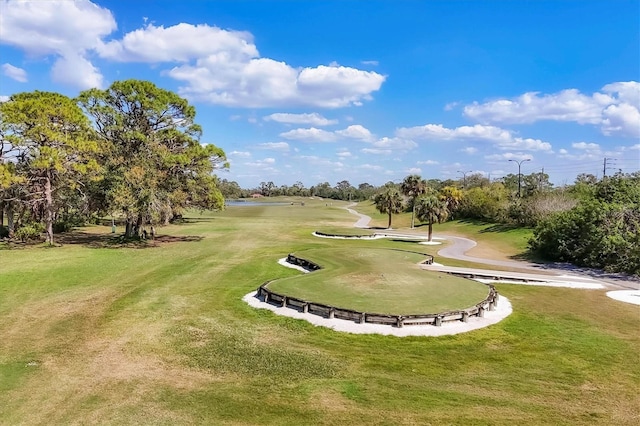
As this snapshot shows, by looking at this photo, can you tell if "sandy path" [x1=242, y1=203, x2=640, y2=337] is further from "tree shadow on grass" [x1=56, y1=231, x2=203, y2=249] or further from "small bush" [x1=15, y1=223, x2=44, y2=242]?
"small bush" [x1=15, y1=223, x2=44, y2=242]

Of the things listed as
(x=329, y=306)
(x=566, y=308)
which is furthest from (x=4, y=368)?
(x=566, y=308)

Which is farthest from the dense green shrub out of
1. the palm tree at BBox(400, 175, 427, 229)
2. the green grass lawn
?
the palm tree at BBox(400, 175, 427, 229)

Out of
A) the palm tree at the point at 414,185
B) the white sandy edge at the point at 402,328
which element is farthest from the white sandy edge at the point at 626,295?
the palm tree at the point at 414,185

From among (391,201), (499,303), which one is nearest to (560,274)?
(499,303)

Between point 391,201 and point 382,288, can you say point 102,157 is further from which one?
point 391,201

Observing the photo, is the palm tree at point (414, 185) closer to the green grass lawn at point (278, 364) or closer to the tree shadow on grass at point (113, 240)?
the tree shadow on grass at point (113, 240)
